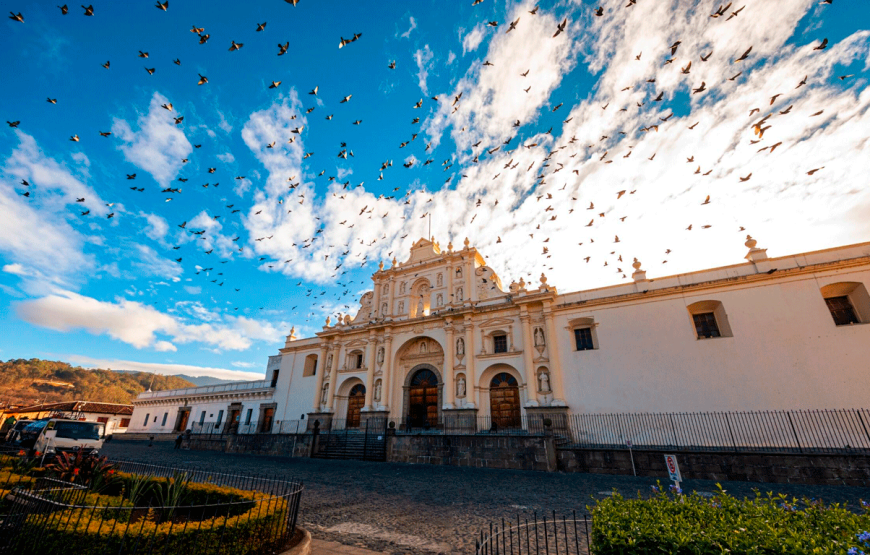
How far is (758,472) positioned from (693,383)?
17.6 ft

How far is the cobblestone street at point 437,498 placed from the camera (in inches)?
220

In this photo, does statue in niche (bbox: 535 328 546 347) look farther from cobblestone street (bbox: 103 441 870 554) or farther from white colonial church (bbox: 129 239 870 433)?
cobblestone street (bbox: 103 441 870 554)

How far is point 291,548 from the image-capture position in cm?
435

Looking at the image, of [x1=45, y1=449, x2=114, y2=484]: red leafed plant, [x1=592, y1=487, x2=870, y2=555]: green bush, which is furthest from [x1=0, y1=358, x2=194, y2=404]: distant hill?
[x1=592, y1=487, x2=870, y2=555]: green bush

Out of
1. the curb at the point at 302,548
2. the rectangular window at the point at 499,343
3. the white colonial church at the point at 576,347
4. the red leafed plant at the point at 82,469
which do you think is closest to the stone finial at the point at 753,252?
the white colonial church at the point at 576,347

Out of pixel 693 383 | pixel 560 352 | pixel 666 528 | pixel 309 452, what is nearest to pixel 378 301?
pixel 309 452

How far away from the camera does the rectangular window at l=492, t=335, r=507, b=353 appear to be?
2161cm

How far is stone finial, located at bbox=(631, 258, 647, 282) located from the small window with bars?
144 inches

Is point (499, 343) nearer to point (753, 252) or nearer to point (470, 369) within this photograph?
point (470, 369)

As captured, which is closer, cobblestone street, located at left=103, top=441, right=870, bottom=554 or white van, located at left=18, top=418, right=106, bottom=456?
cobblestone street, located at left=103, top=441, right=870, bottom=554

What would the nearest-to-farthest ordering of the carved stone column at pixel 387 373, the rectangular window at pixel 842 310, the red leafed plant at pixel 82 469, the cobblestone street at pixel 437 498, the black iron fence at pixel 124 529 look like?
the black iron fence at pixel 124 529 < the cobblestone street at pixel 437 498 < the red leafed plant at pixel 82 469 < the rectangular window at pixel 842 310 < the carved stone column at pixel 387 373

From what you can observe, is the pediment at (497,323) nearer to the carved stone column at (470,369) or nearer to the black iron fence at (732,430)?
the carved stone column at (470,369)

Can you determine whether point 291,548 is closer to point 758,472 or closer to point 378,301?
point 758,472

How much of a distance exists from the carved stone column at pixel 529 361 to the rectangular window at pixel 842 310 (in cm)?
1278
